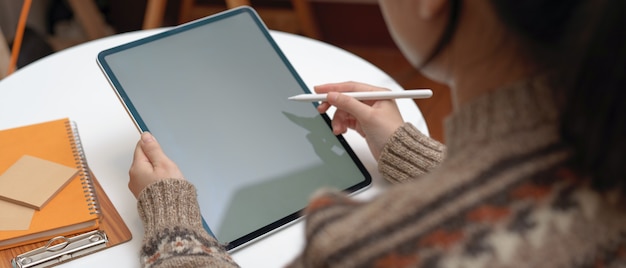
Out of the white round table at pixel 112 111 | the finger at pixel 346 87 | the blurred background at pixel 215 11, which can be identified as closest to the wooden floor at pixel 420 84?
the blurred background at pixel 215 11

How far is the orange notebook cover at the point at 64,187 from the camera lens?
726 mm

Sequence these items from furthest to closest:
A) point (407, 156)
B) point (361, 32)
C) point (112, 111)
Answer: point (361, 32) → point (112, 111) → point (407, 156)

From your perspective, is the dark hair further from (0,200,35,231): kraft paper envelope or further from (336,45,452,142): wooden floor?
(336,45,452,142): wooden floor

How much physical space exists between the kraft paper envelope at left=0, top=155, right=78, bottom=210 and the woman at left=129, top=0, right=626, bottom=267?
42 centimetres

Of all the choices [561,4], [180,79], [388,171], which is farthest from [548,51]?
[180,79]

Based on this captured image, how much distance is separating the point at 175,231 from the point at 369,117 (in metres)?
0.29

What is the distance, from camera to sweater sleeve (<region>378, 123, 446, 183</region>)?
803 mm

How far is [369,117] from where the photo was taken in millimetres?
830

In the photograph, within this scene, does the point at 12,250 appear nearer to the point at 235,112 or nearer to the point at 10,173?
the point at 10,173

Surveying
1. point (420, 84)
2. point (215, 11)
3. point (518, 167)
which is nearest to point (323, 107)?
point (518, 167)

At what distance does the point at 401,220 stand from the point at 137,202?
0.43 metres

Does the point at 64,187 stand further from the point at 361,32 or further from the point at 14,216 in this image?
the point at 361,32

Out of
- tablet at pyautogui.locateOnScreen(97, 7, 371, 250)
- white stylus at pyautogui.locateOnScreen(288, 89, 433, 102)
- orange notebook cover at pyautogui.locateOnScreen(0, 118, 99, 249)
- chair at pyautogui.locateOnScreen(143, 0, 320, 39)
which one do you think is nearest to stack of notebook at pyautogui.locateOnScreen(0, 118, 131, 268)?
orange notebook cover at pyautogui.locateOnScreen(0, 118, 99, 249)

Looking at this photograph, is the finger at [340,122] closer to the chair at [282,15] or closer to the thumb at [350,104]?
the thumb at [350,104]
